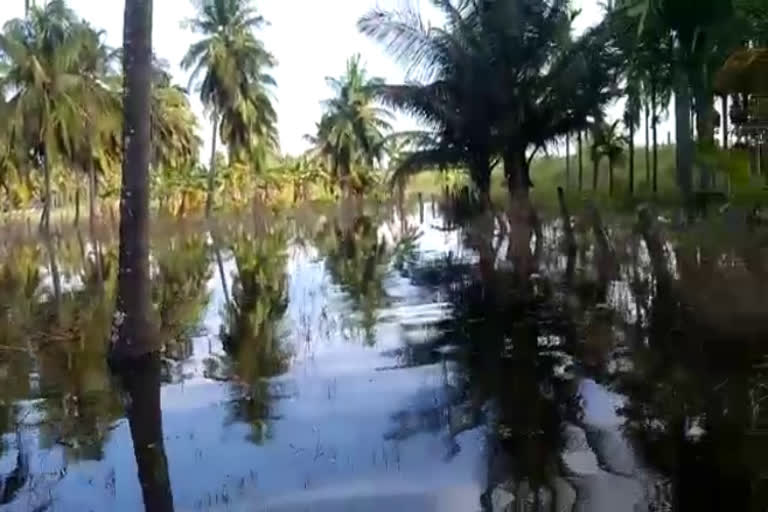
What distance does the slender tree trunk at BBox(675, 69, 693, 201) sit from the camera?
20609mm

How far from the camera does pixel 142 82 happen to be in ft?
32.0

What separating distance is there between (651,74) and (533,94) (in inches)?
183

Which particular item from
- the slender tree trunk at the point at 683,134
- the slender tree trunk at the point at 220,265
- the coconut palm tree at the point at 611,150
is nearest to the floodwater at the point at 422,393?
the slender tree trunk at the point at 220,265

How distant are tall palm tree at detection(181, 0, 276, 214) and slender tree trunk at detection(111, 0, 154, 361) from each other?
125ft

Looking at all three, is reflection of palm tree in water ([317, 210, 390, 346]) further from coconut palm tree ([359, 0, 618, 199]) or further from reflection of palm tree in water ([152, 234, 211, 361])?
coconut palm tree ([359, 0, 618, 199])

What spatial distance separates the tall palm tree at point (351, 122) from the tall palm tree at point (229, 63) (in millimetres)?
9037

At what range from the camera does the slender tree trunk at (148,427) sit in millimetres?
5824

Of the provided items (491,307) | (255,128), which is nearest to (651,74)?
(491,307)

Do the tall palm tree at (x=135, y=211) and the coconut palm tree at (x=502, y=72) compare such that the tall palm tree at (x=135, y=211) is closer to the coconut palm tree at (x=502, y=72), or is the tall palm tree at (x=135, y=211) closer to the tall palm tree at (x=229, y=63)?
the coconut palm tree at (x=502, y=72)

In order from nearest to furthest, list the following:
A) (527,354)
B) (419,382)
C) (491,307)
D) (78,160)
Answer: (419,382) → (527,354) → (491,307) → (78,160)

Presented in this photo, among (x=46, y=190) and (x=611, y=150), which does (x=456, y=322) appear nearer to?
(x=611, y=150)

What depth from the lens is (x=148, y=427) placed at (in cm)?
747

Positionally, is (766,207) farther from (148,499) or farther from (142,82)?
(148,499)

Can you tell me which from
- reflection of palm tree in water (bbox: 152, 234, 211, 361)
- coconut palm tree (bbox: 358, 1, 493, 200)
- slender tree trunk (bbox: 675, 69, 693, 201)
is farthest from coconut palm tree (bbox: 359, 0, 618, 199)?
reflection of palm tree in water (bbox: 152, 234, 211, 361)
